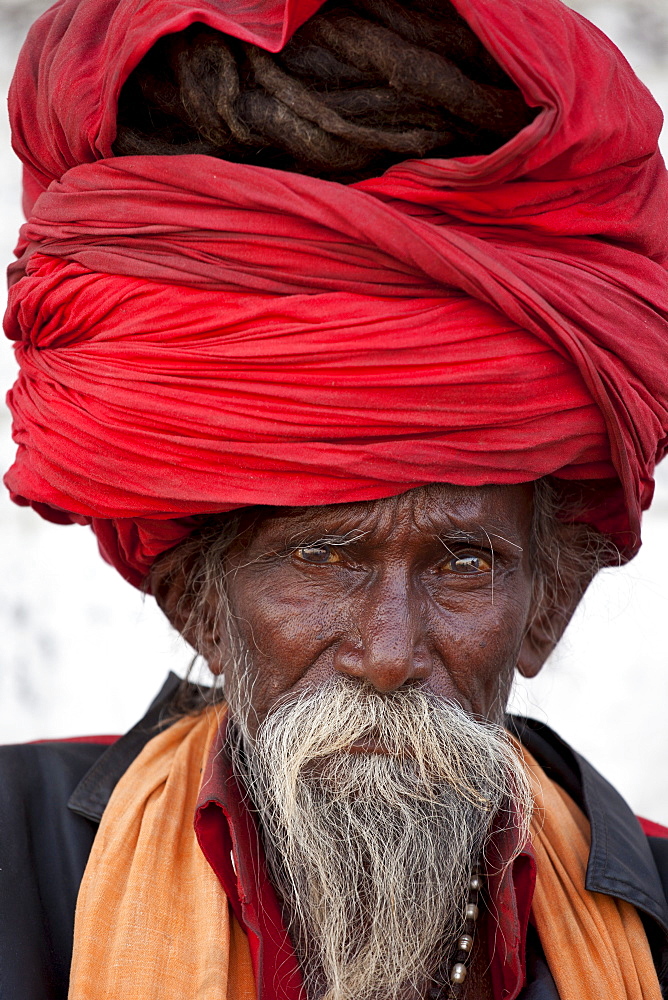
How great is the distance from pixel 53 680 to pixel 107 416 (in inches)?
68.1

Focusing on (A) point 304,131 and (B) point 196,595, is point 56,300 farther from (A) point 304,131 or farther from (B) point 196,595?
(B) point 196,595

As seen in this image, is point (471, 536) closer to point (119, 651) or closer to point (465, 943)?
point (465, 943)

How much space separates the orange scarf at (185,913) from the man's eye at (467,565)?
18.6 inches

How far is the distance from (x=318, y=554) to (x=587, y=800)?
0.71 m

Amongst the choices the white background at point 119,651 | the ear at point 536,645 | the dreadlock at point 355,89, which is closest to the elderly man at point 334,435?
the dreadlock at point 355,89

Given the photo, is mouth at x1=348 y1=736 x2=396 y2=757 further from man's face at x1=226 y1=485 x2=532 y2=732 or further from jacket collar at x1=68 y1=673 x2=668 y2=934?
jacket collar at x1=68 y1=673 x2=668 y2=934

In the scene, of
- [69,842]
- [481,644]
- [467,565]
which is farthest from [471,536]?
[69,842]

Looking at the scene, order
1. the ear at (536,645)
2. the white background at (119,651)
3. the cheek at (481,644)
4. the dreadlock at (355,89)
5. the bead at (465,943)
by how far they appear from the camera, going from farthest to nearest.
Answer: the white background at (119,651) → the ear at (536,645) → the bead at (465,943) → the cheek at (481,644) → the dreadlock at (355,89)

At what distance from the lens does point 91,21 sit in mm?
1658

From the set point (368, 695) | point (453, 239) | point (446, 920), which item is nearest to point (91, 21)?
point (453, 239)

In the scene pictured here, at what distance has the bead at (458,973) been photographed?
1.79m

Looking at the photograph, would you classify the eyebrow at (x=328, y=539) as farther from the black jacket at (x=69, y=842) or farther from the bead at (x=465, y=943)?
the bead at (x=465, y=943)

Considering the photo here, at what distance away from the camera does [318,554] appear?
172 centimetres

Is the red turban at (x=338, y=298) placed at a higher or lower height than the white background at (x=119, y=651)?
higher
